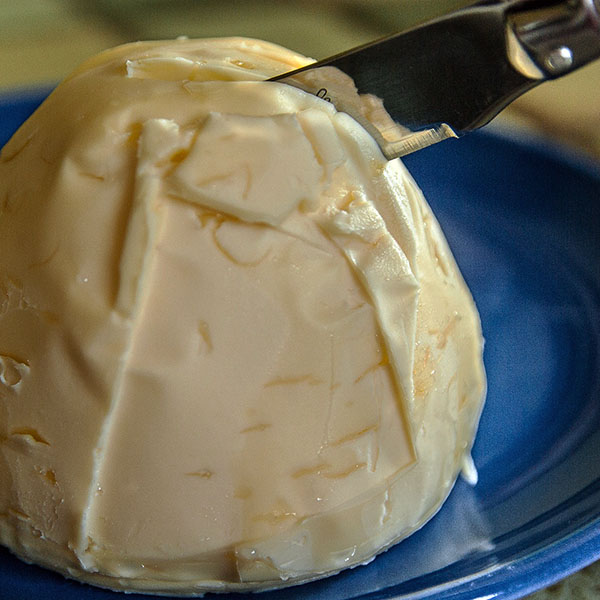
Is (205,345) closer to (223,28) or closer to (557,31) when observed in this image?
(557,31)

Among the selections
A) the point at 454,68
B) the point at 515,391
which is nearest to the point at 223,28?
the point at 515,391

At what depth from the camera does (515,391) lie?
3.06 ft

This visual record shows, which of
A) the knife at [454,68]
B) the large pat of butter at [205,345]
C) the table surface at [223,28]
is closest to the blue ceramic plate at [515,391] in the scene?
the large pat of butter at [205,345]

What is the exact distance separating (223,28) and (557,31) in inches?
62.2

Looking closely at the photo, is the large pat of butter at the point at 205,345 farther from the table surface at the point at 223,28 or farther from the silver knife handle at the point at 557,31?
the table surface at the point at 223,28

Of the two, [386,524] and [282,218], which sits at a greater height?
[282,218]

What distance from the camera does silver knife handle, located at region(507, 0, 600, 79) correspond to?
55cm

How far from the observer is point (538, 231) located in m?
1.16

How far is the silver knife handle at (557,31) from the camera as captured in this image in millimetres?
546

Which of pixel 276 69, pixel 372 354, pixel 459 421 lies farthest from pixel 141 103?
pixel 459 421

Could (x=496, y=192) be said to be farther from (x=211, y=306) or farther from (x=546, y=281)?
(x=211, y=306)

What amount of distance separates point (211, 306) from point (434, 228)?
9.8 inches

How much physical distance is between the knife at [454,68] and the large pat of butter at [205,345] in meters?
0.02

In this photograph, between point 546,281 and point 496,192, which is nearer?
point 546,281
